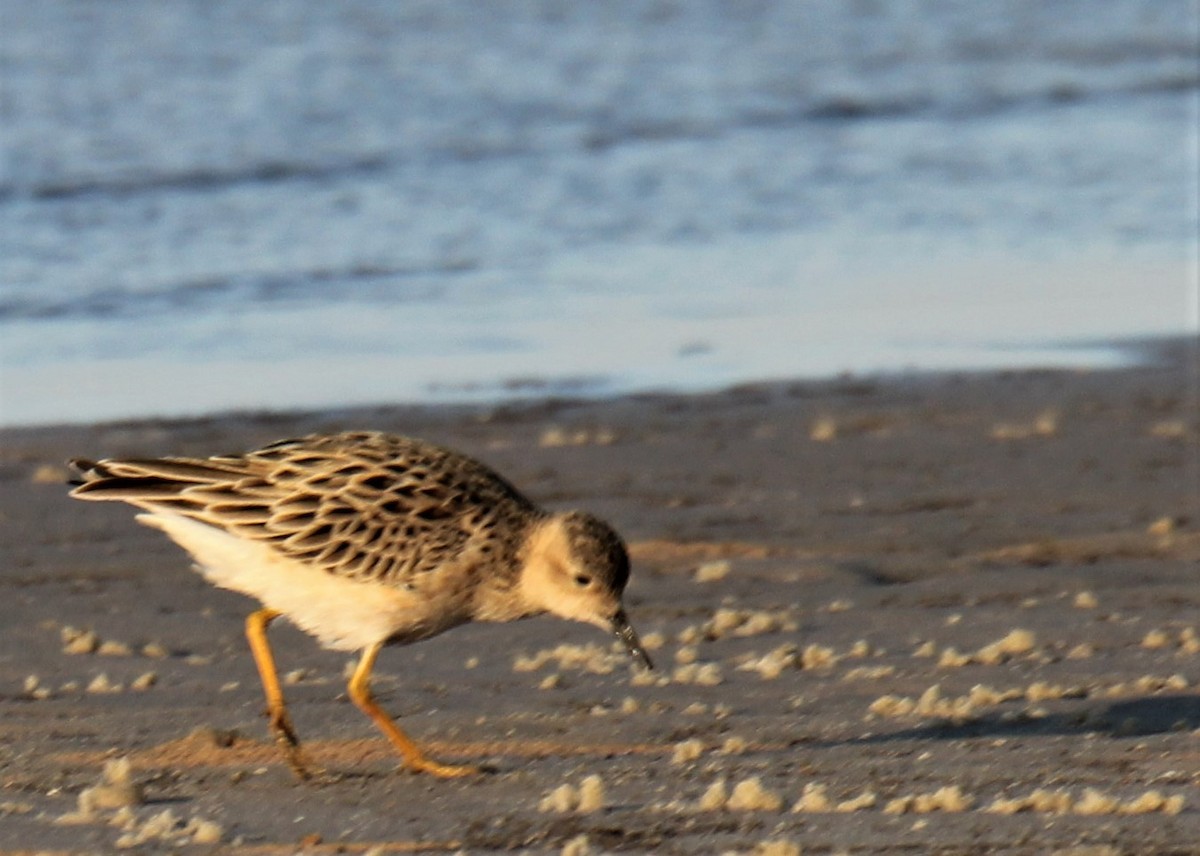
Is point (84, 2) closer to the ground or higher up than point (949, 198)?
higher up

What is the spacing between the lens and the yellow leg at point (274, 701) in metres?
5.88

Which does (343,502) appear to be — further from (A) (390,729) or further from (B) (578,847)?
(B) (578,847)

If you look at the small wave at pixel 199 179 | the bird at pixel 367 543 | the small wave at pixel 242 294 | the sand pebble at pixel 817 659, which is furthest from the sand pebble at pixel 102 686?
the small wave at pixel 199 179

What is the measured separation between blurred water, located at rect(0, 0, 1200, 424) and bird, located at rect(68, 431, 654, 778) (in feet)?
18.2

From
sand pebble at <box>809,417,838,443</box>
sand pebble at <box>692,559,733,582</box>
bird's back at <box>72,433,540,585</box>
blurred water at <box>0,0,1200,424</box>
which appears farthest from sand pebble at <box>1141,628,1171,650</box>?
blurred water at <box>0,0,1200,424</box>

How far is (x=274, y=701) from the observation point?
6.05 m

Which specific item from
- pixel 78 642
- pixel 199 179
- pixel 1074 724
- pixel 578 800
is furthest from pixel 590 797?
pixel 199 179

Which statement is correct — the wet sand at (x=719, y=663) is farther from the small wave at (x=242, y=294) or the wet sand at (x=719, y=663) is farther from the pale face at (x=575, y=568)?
the small wave at (x=242, y=294)

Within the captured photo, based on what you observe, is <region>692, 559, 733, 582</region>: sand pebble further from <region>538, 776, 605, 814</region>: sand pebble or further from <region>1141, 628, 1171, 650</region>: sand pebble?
<region>538, 776, 605, 814</region>: sand pebble

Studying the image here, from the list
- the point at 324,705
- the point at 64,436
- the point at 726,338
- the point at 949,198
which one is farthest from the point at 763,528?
the point at 949,198

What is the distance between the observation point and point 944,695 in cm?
663

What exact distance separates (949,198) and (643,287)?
4.29m

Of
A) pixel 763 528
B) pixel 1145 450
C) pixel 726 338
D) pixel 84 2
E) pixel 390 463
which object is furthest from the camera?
pixel 84 2

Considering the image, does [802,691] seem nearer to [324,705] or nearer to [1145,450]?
[324,705]
